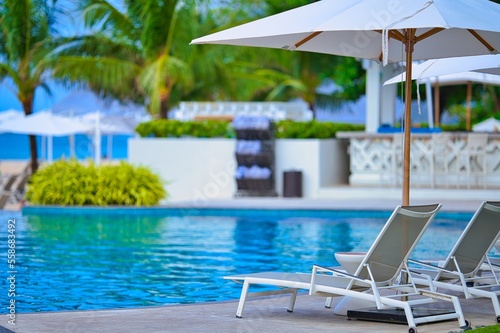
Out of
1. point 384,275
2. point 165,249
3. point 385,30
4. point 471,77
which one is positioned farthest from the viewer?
point 471,77

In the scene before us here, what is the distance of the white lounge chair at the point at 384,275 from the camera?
6480mm

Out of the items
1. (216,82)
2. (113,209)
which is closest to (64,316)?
(113,209)

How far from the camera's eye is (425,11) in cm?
659

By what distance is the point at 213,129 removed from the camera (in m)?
21.0

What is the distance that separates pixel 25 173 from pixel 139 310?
16.1 meters

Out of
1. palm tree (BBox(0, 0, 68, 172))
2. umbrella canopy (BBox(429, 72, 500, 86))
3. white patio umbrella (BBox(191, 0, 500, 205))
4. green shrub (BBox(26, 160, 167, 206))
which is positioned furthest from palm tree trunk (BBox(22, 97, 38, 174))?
white patio umbrella (BBox(191, 0, 500, 205))

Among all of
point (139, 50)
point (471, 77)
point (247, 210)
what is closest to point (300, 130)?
point (247, 210)

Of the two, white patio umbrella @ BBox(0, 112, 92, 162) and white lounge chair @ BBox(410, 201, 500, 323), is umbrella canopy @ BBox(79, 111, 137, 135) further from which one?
white lounge chair @ BBox(410, 201, 500, 323)

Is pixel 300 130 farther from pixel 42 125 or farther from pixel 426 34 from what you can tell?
pixel 426 34

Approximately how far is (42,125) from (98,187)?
680cm

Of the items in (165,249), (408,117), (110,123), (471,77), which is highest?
(471,77)

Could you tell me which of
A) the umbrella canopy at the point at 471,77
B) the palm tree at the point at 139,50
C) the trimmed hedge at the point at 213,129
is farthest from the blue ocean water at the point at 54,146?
the umbrella canopy at the point at 471,77

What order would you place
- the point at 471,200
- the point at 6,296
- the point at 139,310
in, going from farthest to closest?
the point at 471,200, the point at 6,296, the point at 139,310

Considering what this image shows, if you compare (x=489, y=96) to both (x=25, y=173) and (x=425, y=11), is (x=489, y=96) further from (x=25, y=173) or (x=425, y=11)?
(x=425, y=11)
